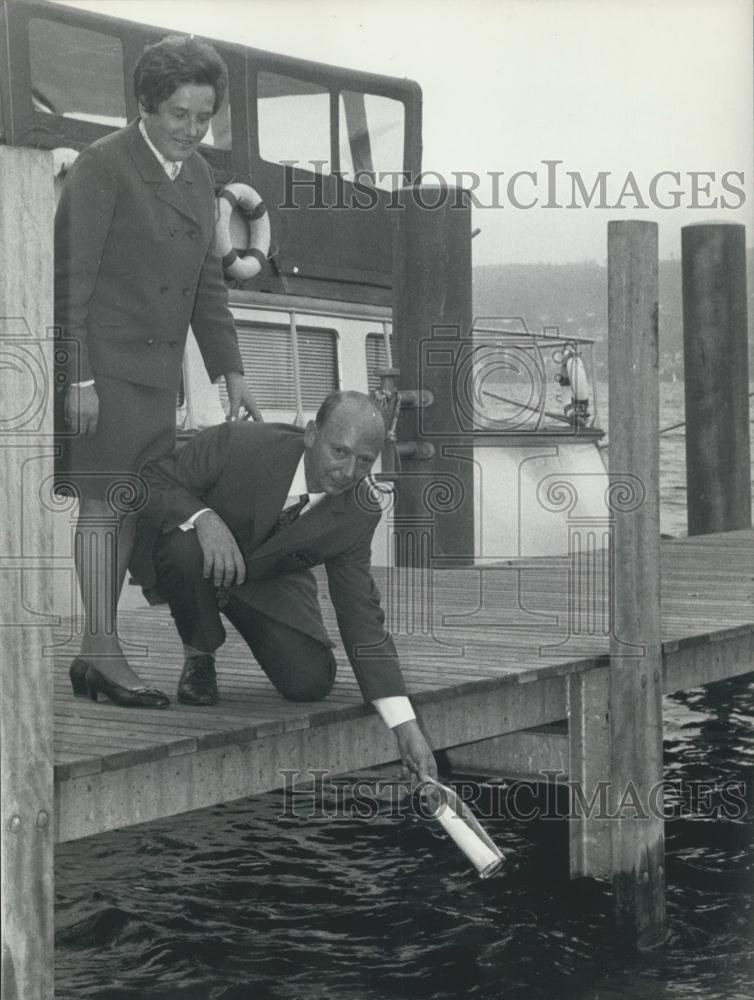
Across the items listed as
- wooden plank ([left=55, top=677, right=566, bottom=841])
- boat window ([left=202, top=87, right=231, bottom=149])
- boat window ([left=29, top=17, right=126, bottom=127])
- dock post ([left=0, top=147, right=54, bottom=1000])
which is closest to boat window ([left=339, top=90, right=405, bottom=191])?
boat window ([left=202, top=87, right=231, bottom=149])

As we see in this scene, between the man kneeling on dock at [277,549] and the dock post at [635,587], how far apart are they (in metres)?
1.10

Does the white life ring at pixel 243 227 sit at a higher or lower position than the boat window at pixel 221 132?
lower

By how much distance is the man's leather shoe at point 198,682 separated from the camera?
4242 millimetres

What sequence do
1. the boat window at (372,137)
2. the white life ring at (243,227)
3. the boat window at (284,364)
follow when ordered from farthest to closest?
the boat window at (372,137), the boat window at (284,364), the white life ring at (243,227)

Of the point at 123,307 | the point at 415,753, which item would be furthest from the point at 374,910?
the point at 123,307

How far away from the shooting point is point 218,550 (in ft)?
13.2

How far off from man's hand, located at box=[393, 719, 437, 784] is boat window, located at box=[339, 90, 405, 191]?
6.92m

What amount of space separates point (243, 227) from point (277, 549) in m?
4.89

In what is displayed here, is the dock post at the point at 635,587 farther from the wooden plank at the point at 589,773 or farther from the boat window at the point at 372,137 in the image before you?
the boat window at the point at 372,137

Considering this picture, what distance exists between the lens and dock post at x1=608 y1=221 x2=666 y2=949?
16.2 feet

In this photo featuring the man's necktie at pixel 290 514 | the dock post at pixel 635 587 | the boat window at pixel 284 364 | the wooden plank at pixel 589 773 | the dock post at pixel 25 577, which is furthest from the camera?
the boat window at pixel 284 364

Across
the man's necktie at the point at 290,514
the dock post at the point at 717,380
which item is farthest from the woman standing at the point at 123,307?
the dock post at the point at 717,380

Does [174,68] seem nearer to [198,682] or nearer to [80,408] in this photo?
[80,408]

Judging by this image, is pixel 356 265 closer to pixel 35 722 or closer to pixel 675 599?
pixel 675 599
